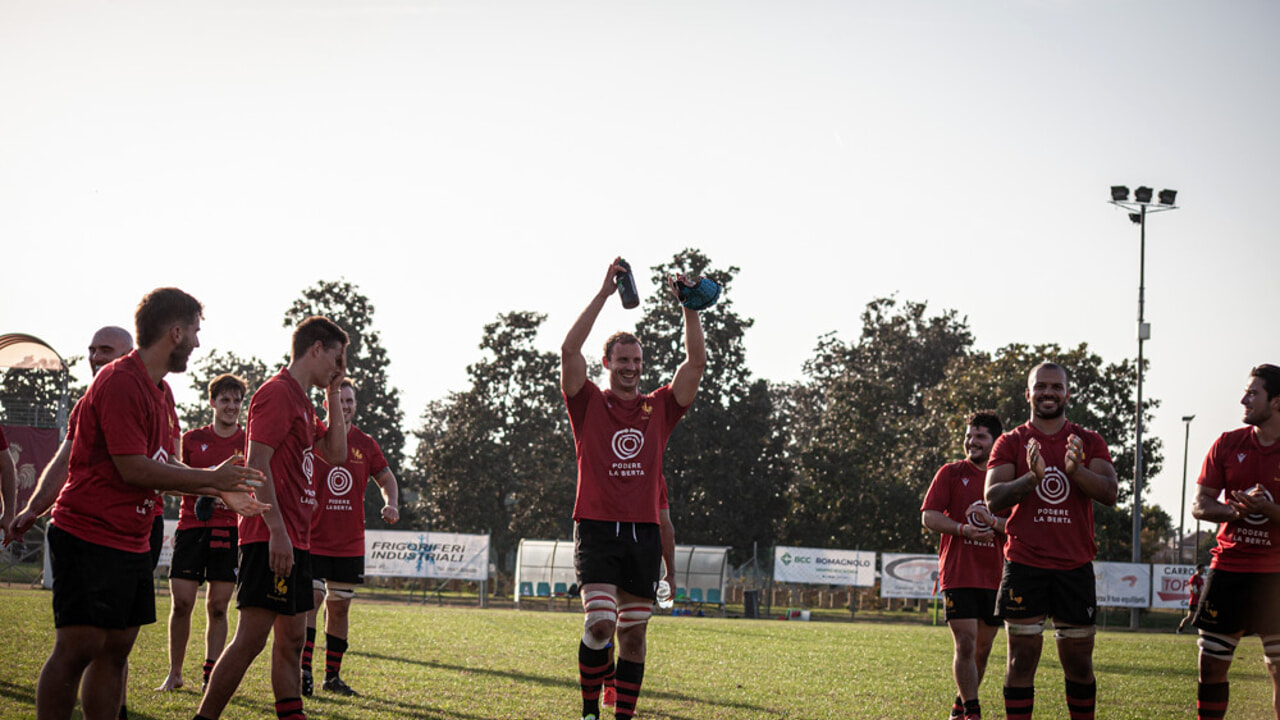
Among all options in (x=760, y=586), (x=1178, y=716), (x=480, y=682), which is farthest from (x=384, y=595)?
(x=1178, y=716)

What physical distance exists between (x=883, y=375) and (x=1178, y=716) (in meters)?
58.5

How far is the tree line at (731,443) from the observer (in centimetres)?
4756

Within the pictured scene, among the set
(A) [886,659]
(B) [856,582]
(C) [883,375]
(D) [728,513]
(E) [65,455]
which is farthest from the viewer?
(C) [883,375]

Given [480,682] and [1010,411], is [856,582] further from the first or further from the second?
[480,682]

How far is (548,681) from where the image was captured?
11477 mm

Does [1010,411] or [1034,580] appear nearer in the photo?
[1034,580]

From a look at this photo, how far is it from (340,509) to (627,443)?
13.1 ft

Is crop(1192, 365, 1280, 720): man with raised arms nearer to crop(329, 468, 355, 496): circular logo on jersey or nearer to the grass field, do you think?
the grass field

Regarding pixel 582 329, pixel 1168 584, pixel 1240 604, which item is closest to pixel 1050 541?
pixel 1240 604

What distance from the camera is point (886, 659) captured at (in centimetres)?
1683

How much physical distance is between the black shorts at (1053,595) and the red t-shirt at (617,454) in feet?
8.39

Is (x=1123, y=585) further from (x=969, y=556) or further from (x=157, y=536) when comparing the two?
(x=157, y=536)

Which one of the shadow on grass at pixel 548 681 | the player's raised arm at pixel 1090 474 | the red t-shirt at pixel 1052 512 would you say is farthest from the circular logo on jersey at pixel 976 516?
the shadow on grass at pixel 548 681

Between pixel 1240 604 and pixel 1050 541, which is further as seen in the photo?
pixel 1240 604
